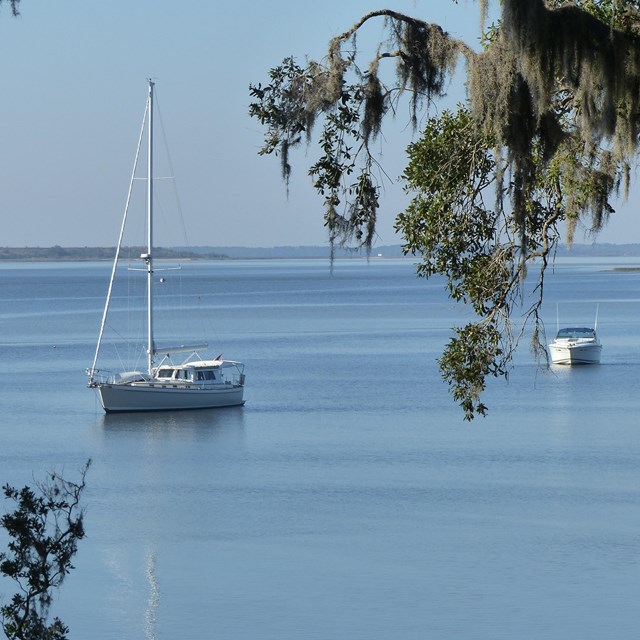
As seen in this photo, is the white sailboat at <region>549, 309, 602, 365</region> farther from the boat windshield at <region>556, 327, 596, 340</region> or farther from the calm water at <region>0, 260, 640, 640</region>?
the calm water at <region>0, 260, 640, 640</region>

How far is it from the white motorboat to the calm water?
4.85ft

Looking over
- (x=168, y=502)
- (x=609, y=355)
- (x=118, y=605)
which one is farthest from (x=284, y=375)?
(x=118, y=605)

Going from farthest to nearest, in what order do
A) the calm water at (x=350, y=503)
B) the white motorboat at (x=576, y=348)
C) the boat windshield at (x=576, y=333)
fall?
the boat windshield at (x=576, y=333)
the white motorboat at (x=576, y=348)
the calm water at (x=350, y=503)

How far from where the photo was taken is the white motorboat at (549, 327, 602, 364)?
70.6 m

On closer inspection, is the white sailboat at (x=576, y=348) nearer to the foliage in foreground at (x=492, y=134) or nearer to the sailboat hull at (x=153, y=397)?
the sailboat hull at (x=153, y=397)

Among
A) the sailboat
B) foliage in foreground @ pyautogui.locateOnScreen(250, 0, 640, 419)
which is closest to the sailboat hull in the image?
the sailboat

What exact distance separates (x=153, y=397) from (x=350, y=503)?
19080mm

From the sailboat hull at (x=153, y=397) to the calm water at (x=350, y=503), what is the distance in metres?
0.51

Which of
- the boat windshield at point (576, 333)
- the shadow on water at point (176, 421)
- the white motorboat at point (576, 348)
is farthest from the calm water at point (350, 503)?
the boat windshield at point (576, 333)

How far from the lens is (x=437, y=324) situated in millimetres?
110438

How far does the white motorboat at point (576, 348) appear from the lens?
232 feet

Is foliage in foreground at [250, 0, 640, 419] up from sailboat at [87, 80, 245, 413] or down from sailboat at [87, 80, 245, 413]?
up

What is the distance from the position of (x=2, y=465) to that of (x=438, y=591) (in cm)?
2118

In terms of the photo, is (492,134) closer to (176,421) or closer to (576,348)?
(176,421)
